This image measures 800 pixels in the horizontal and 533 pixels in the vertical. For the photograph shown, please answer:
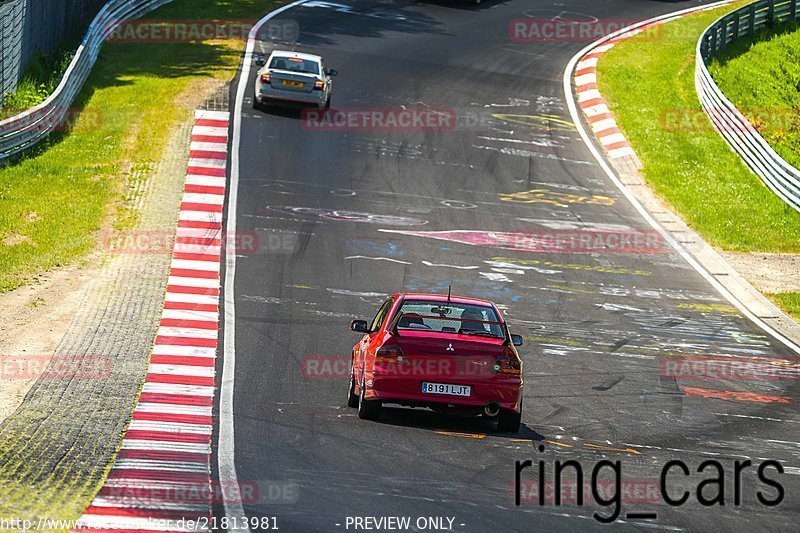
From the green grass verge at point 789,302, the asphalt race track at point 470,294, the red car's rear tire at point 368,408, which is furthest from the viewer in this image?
the green grass verge at point 789,302

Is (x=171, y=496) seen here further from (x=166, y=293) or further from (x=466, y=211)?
(x=466, y=211)

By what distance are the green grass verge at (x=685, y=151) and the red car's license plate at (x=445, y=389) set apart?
562 inches

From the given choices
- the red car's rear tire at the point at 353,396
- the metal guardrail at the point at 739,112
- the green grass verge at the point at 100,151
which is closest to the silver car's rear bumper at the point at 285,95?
the green grass verge at the point at 100,151

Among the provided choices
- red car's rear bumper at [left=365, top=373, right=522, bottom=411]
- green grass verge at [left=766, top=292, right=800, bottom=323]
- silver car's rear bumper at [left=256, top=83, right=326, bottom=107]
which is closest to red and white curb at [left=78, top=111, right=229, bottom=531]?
red car's rear bumper at [left=365, top=373, right=522, bottom=411]

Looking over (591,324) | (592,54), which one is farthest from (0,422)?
(592,54)

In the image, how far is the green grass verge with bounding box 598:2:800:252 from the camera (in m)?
27.2

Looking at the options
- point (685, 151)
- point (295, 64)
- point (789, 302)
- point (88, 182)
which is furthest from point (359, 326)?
point (685, 151)

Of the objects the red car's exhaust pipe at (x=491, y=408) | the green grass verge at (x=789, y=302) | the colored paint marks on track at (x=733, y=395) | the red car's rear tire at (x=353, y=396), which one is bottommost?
the green grass verge at (x=789, y=302)

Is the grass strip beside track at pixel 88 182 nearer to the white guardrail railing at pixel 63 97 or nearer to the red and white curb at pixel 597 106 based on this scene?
the white guardrail railing at pixel 63 97

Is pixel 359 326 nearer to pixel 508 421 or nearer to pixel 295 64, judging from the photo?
pixel 508 421

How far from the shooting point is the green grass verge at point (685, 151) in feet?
89.4

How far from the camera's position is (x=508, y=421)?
1347 centimetres

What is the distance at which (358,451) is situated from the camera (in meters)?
12.2

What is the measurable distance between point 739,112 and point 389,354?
22.0 metres
